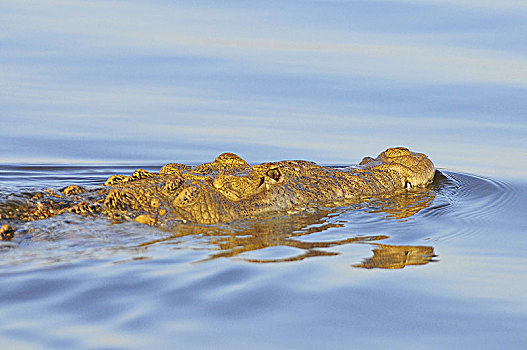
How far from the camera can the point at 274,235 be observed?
7137 mm

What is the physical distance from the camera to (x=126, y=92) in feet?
43.2

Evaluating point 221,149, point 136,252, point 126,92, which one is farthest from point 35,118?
point 136,252

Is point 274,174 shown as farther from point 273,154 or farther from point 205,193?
point 273,154

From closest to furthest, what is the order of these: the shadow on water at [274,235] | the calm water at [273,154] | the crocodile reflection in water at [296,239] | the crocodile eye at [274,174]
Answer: the calm water at [273,154] → the shadow on water at [274,235] → the crocodile reflection in water at [296,239] → the crocodile eye at [274,174]

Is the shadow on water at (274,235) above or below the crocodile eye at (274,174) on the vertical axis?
below

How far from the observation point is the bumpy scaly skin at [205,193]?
22.9ft

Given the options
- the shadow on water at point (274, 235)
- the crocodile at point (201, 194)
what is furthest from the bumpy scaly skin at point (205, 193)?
the shadow on water at point (274, 235)

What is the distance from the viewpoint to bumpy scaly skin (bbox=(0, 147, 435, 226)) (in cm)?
697

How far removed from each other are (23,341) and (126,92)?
29.0ft

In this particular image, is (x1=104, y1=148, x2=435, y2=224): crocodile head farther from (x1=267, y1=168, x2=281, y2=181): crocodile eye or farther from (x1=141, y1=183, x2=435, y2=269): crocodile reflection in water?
(x1=141, y1=183, x2=435, y2=269): crocodile reflection in water

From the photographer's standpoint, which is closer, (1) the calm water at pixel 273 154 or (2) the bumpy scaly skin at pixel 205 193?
(1) the calm water at pixel 273 154

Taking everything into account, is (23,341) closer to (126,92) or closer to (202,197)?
(202,197)

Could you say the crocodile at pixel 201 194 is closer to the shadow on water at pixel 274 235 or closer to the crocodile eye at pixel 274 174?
the crocodile eye at pixel 274 174

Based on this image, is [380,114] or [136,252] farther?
[380,114]
